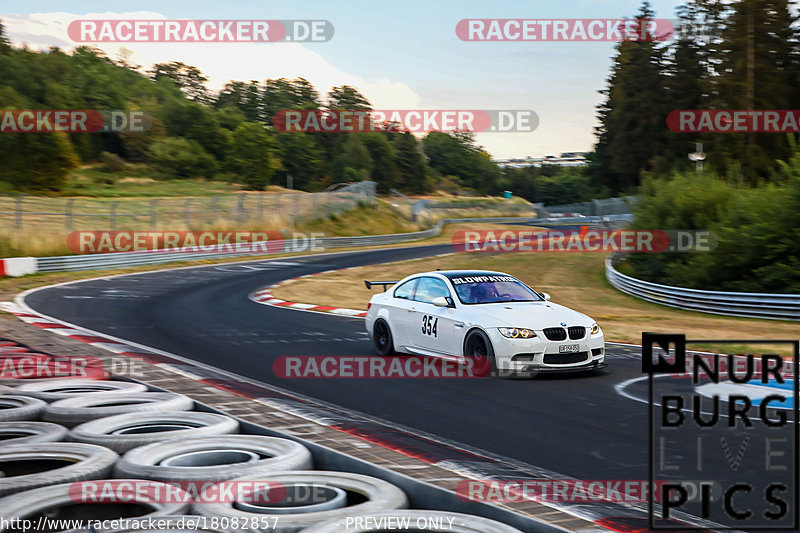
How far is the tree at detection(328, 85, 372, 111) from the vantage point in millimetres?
163500

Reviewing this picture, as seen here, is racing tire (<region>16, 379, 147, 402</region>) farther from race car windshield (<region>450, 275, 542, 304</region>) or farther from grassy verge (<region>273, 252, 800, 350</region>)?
grassy verge (<region>273, 252, 800, 350</region>)

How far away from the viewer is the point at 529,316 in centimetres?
1062

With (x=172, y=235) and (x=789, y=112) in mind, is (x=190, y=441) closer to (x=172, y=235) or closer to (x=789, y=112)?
(x=172, y=235)

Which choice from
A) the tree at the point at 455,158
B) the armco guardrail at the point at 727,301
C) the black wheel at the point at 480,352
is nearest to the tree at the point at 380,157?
the tree at the point at 455,158

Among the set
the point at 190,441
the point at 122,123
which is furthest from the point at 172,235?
the point at 122,123

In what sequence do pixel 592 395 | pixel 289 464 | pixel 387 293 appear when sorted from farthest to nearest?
1. pixel 387 293
2. pixel 592 395
3. pixel 289 464

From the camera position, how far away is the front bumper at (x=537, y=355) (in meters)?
10.2

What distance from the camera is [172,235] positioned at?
43500 millimetres

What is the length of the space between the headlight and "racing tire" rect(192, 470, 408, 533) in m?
5.15

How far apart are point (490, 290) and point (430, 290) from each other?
0.85 meters

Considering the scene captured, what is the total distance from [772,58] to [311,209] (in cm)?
3421

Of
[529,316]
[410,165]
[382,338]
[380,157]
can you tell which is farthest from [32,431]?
[410,165]

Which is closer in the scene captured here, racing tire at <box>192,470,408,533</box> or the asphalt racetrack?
Answer: racing tire at <box>192,470,408,533</box>

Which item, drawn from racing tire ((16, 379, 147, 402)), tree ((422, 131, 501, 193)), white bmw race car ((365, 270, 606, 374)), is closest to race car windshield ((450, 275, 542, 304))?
white bmw race car ((365, 270, 606, 374))
